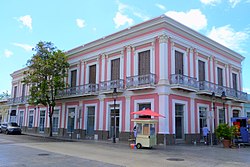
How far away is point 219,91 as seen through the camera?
915 inches

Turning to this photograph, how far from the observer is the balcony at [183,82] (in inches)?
734

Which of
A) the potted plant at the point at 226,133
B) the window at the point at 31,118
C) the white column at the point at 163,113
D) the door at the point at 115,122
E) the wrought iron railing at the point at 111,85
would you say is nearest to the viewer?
the potted plant at the point at 226,133

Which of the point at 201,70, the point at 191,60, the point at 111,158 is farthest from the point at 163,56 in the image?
the point at 111,158

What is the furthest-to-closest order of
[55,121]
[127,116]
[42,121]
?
1. [42,121]
2. [55,121]
3. [127,116]

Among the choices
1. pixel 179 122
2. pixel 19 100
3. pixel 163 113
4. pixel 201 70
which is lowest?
pixel 179 122

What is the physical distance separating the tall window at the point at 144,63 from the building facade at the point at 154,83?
0.28ft

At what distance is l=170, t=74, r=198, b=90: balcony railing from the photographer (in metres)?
18.8

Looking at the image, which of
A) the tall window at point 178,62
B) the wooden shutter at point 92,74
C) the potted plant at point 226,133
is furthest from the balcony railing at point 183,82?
the wooden shutter at point 92,74

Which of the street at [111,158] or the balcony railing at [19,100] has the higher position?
the balcony railing at [19,100]

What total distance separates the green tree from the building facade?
1653 mm

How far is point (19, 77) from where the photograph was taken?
39781 mm

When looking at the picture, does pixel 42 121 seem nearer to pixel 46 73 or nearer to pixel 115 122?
pixel 46 73

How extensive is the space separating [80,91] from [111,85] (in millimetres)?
4580

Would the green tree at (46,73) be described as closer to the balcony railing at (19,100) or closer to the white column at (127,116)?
the white column at (127,116)
